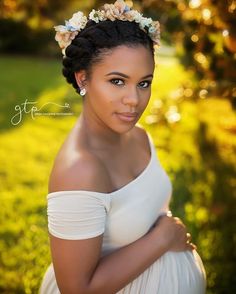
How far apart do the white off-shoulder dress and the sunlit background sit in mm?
502

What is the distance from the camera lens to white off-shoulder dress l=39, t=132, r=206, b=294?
1840 mm

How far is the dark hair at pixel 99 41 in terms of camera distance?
1.93 m

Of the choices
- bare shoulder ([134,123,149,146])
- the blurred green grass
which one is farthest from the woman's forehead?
the blurred green grass

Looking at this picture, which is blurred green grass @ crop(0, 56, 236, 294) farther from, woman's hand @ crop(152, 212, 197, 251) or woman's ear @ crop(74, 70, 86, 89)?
woman's ear @ crop(74, 70, 86, 89)

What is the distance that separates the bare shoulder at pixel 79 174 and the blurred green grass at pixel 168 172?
70.2 inches

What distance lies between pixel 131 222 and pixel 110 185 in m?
0.18

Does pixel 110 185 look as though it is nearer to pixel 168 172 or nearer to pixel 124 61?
pixel 124 61

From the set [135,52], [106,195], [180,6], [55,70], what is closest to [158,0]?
[180,6]

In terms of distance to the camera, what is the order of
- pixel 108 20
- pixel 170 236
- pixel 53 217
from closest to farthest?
pixel 53 217 < pixel 108 20 < pixel 170 236

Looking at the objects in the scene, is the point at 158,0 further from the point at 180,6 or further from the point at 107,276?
the point at 107,276

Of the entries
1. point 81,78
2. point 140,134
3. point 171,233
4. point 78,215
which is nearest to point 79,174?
point 78,215

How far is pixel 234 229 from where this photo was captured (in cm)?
459

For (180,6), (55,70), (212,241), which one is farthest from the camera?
(55,70)

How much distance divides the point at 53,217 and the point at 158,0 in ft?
8.58
